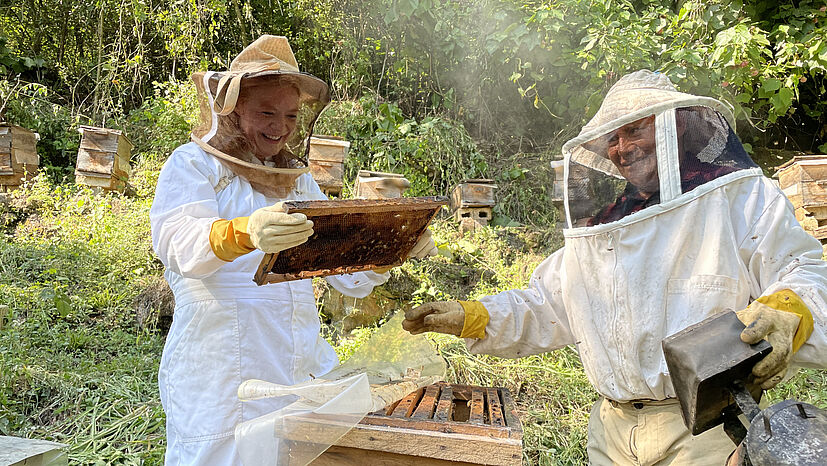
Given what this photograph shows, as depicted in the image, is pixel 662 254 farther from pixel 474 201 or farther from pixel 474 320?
pixel 474 201

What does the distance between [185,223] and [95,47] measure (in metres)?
11.1

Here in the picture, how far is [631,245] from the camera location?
194 centimetres

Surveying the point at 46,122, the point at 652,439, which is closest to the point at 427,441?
the point at 652,439

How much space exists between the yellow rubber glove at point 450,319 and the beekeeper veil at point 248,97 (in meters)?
0.74

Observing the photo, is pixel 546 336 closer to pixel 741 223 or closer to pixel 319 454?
pixel 741 223

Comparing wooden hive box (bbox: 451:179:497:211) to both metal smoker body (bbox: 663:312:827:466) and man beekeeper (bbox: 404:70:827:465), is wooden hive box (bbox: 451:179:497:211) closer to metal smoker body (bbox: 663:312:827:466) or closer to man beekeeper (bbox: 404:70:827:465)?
man beekeeper (bbox: 404:70:827:465)

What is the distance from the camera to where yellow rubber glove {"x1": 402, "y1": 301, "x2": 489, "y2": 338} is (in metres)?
2.24

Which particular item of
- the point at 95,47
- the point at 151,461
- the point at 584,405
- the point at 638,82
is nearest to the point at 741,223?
the point at 638,82

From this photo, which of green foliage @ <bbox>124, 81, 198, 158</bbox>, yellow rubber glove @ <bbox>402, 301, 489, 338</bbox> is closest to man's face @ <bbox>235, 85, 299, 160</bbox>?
yellow rubber glove @ <bbox>402, 301, 489, 338</bbox>

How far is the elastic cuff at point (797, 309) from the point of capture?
1540 mm

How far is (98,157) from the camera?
23.7ft

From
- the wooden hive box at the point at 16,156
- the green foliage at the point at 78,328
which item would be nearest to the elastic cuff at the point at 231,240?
the green foliage at the point at 78,328

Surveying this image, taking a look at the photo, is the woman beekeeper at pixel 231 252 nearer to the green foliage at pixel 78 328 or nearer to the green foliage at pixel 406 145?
the green foliage at pixel 78 328

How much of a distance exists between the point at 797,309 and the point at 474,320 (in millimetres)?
1095
